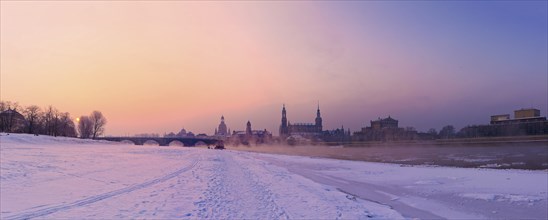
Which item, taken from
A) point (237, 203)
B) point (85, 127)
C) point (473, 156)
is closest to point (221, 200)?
point (237, 203)

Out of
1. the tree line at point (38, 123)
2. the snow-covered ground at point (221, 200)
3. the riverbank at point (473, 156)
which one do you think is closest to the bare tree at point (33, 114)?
the tree line at point (38, 123)

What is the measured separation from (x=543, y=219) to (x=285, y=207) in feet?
35.8

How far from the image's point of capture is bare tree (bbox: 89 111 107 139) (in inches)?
7043

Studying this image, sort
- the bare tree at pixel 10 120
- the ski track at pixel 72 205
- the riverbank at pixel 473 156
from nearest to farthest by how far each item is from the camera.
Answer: the ski track at pixel 72 205
the riverbank at pixel 473 156
the bare tree at pixel 10 120

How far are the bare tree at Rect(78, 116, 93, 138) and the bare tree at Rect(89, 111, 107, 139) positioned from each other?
6.96ft

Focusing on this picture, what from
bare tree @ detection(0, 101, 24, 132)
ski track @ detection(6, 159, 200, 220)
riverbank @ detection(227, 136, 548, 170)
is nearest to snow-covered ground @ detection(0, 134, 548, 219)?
ski track @ detection(6, 159, 200, 220)

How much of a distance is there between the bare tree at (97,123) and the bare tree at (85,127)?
212 centimetres

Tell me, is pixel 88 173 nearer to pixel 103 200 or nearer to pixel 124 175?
pixel 124 175

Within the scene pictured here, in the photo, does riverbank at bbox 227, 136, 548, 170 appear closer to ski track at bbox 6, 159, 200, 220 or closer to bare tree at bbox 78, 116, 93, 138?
ski track at bbox 6, 159, 200, 220

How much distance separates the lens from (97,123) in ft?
594

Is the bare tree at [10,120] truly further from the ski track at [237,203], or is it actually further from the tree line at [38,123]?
the ski track at [237,203]

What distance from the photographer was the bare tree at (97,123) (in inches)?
7043

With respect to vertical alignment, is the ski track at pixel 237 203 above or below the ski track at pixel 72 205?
below

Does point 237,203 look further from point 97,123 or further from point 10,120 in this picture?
point 97,123
